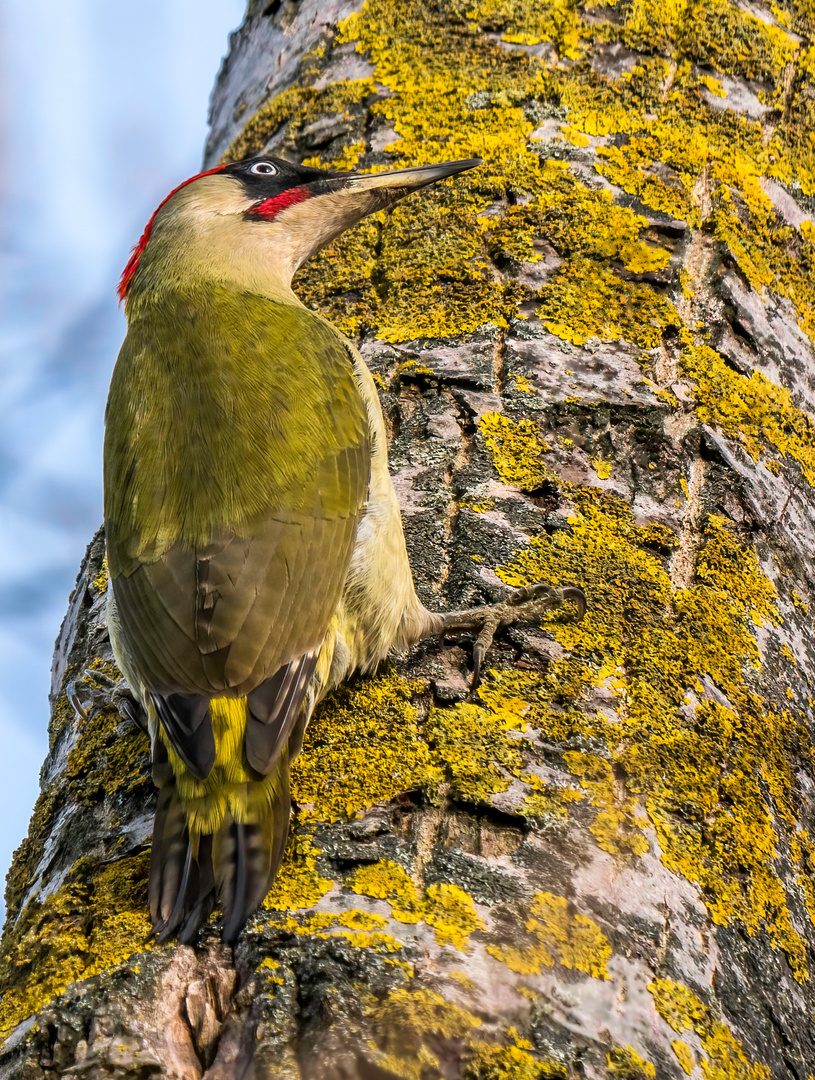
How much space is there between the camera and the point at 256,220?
318cm

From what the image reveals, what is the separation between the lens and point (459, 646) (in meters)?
2.01

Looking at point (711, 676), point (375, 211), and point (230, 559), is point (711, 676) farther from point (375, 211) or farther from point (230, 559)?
point (375, 211)

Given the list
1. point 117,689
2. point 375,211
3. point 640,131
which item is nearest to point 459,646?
point 117,689

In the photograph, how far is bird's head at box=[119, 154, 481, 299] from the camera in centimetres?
291

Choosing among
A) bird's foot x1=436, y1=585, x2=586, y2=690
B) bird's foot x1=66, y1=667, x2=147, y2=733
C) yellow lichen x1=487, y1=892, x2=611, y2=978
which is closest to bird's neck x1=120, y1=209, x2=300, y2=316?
bird's foot x1=66, y1=667, x2=147, y2=733

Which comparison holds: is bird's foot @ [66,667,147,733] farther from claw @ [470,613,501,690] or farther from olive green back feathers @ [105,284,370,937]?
claw @ [470,613,501,690]

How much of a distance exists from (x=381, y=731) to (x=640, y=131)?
1909 millimetres

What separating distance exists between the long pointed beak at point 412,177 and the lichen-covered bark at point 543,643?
6 centimetres

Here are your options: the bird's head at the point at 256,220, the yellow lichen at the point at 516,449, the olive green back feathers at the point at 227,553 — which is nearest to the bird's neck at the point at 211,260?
the bird's head at the point at 256,220

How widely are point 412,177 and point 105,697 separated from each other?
1.54 metres

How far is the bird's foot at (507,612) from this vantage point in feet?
6.33

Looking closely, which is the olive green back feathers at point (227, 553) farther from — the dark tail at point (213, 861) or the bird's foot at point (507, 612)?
the bird's foot at point (507, 612)

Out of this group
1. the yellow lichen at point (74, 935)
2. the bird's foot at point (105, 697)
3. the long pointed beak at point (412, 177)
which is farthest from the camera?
the long pointed beak at point (412, 177)

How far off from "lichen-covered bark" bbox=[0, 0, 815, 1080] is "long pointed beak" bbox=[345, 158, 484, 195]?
6 centimetres
